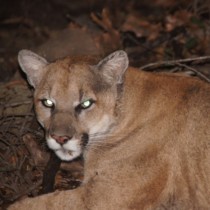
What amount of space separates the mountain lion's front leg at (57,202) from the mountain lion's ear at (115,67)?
1083 millimetres

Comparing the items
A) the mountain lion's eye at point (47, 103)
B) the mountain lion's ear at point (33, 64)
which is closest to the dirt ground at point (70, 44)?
the mountain lion's ear at point (33, 64)

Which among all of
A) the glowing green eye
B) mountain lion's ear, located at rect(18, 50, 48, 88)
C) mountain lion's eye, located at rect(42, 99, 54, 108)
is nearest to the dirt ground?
mountain lion's ear, located at rect(18, 50, 48, 88)

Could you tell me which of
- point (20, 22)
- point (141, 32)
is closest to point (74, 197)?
point (141, 32)

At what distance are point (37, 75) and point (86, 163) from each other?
3.29ft

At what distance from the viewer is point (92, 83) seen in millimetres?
5324

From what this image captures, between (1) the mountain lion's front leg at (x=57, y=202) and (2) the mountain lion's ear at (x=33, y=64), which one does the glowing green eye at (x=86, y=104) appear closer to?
(2) the mountain lion's ear at (x=33, y=64)

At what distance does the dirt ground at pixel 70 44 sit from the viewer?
21.0 feet

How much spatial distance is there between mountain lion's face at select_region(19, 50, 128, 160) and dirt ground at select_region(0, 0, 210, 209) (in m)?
1.02

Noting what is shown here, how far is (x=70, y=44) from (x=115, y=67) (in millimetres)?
3411

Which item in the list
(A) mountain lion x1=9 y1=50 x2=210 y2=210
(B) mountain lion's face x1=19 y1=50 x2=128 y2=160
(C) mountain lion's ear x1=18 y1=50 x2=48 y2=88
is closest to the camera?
(A) mountain lion x1=9 y1=50 x2=210 y2=210

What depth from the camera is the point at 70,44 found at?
8.72m

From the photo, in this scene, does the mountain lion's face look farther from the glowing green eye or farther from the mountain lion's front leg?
the mountain lion's front leg

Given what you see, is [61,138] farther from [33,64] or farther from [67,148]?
[33,64]

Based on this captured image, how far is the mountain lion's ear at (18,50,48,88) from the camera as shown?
566 centimetres
